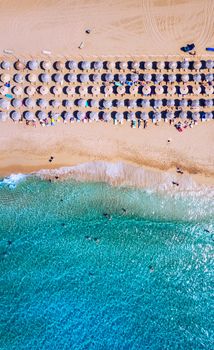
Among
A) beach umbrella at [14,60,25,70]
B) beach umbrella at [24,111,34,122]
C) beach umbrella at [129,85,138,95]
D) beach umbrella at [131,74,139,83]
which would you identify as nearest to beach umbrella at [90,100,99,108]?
beach umbrella at [129,85,138,95]

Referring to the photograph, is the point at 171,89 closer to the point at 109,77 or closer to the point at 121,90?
the point at 121,90

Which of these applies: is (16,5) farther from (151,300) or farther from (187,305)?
(187,305)

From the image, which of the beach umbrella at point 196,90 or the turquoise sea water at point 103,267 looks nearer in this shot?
the beach umbrella at point 196,90

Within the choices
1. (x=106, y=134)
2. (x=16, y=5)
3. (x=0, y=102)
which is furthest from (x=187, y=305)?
(x=16, y=5)

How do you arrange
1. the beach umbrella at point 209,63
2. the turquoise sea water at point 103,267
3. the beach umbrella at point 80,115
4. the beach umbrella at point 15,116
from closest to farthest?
the beach umbrella at point 209,63, the beach umbrella at point 80,115, the beach umbrella at point 15,116, the turquoise sea water at point 103,267

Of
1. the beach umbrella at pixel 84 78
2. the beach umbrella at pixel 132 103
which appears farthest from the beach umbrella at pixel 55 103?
the beach umbrella at pixel 132 103

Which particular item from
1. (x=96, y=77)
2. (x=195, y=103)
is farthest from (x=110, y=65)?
(x=195, y=103)

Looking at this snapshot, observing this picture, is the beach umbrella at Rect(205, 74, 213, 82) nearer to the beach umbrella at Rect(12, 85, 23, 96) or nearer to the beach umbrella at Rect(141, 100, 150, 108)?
the beach umbrella at Rect(141, 100, 150, 108)

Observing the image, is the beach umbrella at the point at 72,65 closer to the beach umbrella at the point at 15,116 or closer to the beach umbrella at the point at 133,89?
the beach umbrella at the point at 133,89
